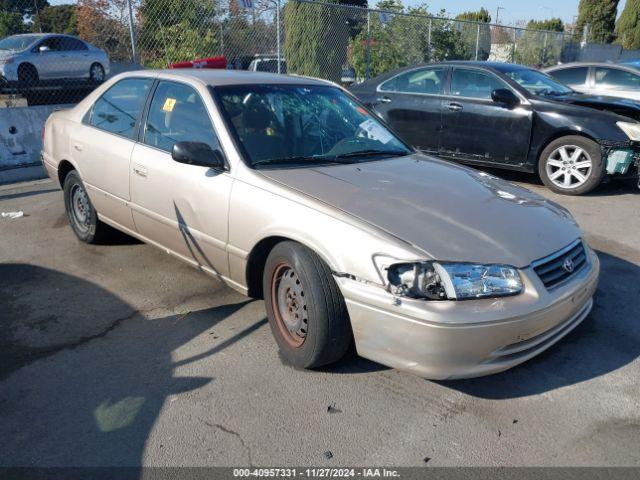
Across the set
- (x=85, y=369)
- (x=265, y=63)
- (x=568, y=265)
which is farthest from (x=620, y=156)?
(x=265, y=63)

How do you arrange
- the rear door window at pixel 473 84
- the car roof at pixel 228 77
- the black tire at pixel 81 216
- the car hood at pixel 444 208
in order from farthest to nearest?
the rear door window at pixel 473 84, the black tire at pixel 81 216, the car roof at pixel 228 77, the car hood at pixel 444 208

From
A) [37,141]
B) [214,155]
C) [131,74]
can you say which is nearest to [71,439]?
[214,155]

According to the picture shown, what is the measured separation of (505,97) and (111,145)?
500cm

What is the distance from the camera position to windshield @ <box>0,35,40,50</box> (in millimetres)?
12539

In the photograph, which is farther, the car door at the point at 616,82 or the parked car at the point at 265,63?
the parked car at the point at 265,63

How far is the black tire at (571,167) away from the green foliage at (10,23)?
10144 mm

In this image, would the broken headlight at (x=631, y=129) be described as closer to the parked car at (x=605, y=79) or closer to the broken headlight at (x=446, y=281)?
the parked car at (x=605, y=79)

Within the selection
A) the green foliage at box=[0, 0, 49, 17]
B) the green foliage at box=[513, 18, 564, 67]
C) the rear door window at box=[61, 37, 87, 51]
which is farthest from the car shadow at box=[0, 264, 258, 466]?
the green foliage at box=[513, 18, 564, 67]

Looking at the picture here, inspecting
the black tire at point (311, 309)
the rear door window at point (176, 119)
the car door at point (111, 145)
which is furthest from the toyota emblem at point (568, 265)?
the car door at point (111, 145)

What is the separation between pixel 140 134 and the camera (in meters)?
4.34

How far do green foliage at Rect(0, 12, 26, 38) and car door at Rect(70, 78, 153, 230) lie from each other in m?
7.87

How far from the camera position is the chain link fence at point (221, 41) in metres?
10.2

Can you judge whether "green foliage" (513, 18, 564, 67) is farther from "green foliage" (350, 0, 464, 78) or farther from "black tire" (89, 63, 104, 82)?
"black tire" (89, 63, 104, 82)

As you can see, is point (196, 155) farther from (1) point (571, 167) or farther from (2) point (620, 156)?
(2) point (620, 156)
